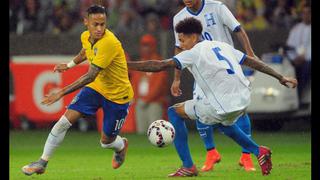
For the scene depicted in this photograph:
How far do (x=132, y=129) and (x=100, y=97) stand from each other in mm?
7822

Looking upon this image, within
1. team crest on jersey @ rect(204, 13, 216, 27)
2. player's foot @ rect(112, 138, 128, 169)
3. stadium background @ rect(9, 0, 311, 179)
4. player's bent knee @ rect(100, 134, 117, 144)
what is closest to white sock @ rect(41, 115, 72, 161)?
player's bent knee @ rect(100, 134, 117, 144)

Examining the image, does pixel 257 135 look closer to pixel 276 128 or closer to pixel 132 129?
pixel 276 128

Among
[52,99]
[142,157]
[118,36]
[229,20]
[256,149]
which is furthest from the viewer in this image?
[118,36]

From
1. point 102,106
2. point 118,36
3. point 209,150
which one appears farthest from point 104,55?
point 118,36

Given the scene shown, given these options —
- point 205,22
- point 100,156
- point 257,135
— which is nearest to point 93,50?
point 205,22

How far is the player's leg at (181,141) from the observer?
40.0 feet

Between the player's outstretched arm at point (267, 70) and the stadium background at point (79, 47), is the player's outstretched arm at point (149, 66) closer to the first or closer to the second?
the player's outstretched arm at point (267, 70)

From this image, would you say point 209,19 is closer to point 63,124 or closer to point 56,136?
point 63,124

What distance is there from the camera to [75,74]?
67.3 feet

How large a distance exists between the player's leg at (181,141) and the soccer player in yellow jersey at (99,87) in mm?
738

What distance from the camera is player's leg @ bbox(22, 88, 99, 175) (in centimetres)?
1194

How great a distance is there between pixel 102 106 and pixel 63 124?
70 centimetres

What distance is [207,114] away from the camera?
11.9 metres

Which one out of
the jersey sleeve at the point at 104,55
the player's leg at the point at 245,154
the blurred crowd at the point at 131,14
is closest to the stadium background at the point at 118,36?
the blurred crowd at the point at 131,14
